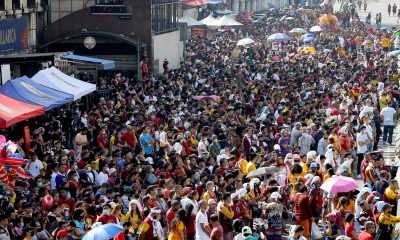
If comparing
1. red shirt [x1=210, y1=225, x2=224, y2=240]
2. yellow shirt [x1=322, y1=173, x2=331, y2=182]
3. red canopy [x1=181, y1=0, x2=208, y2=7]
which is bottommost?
yellow shirt [x1=322, y1=173, x2=331, y2=182]

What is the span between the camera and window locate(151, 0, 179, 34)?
3853 centimetres

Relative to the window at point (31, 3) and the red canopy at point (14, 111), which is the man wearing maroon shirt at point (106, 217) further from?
the window at point (31, 3)

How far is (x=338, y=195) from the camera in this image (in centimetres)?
1853

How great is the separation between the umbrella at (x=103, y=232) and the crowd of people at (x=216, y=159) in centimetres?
78

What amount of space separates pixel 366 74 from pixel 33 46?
11.5 meters

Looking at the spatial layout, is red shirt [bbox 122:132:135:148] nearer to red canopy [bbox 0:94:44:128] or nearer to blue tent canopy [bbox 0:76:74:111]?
blue tent canopy [bbox 0:76:74:111]

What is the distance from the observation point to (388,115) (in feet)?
92.2

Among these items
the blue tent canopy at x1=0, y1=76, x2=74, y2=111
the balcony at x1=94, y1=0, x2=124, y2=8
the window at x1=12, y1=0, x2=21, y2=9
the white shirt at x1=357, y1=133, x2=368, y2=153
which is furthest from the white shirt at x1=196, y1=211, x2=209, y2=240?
the balcony at x1=94, y1=0, x2=124, y2=8

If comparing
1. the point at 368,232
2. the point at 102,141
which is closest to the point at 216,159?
the point at 102,141

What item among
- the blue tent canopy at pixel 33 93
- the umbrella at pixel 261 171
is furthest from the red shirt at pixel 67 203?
the blue tent canopy at pixel 33 93

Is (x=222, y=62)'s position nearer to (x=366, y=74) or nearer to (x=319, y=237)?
(x=366, y=74)

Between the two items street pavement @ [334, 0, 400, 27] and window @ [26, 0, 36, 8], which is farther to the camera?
street pavement @ [334, 0, 400, 27]

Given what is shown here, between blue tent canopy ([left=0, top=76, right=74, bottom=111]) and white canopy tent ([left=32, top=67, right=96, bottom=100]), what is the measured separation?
0.41 metres

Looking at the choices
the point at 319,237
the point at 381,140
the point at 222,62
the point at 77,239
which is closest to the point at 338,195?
the point at 319,237
